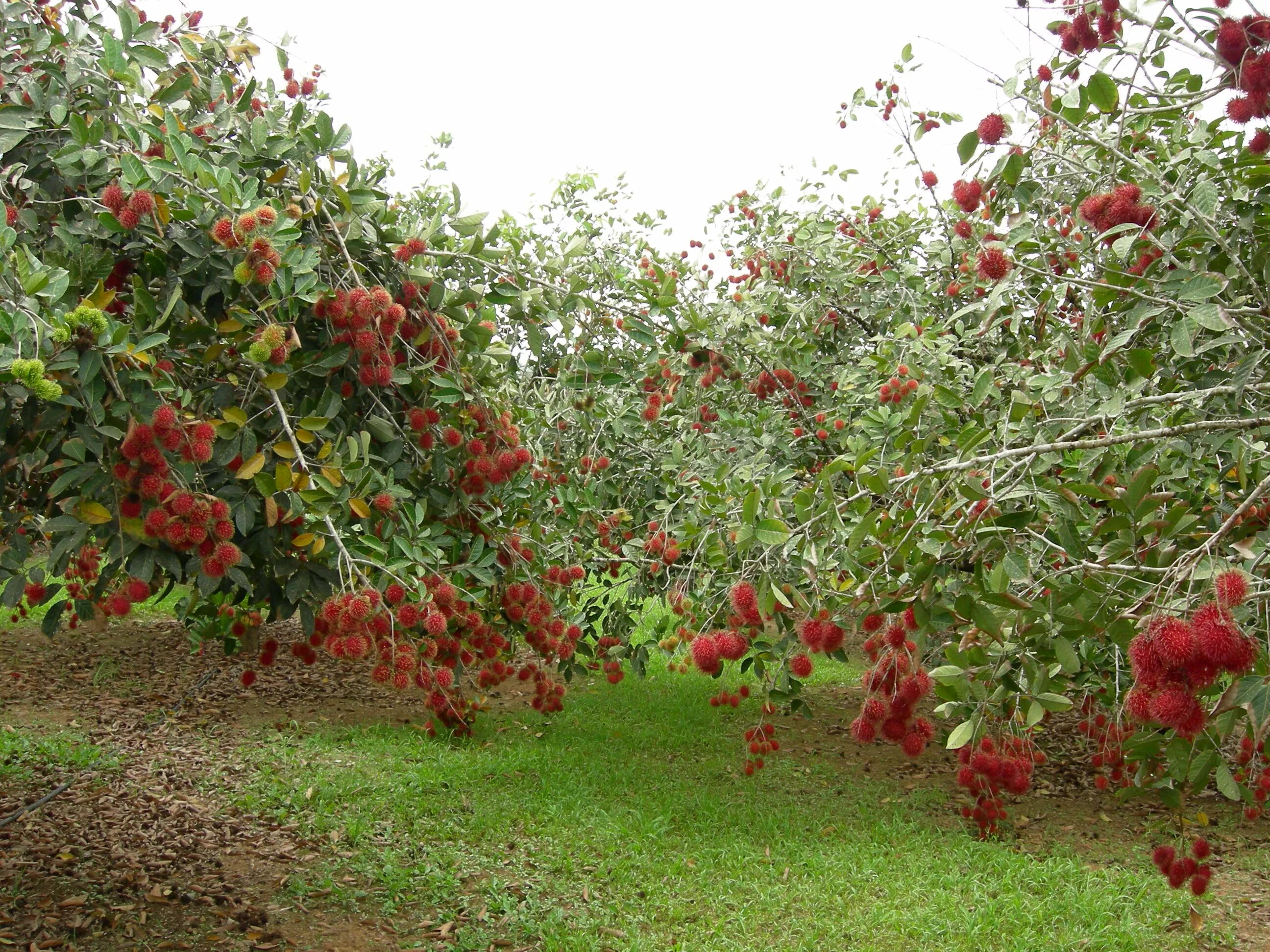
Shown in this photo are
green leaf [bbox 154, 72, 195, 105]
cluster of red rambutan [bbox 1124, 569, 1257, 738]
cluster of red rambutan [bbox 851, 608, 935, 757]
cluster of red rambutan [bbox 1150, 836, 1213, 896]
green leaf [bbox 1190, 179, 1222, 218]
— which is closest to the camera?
cluster of red rambutan [bbox 1124, 569, 1257, 738]

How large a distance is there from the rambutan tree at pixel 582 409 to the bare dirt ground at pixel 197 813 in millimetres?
1189

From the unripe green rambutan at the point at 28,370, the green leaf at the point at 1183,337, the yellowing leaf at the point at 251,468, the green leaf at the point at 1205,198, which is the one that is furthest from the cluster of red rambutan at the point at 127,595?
the green leaf at the point at 1205,198

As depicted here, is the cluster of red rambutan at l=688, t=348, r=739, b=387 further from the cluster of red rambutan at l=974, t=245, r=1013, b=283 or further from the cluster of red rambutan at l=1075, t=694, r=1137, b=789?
the cluster of red rambutan at l=1075, t=694, r=1137, b=789

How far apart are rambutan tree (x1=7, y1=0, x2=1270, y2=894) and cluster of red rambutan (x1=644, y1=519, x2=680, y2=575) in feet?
0.24

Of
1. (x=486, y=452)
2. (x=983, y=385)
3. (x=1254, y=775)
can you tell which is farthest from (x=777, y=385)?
(x=1254, y=775)

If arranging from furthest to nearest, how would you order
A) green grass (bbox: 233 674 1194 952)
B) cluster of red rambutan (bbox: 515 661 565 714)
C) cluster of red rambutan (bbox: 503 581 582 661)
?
cluster of red rambutan (bbox: 515 661 565 714) < green grass (bbox: 233 674 1194 952) < cluster of red rambutan (bbox: 503 581 582 661)

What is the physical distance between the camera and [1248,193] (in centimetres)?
247

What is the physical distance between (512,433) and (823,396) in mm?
2694

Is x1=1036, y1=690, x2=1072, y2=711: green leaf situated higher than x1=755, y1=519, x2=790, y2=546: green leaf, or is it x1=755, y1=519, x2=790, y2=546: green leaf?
x1=755, y1=519, x2=790, y2=546: green leaf

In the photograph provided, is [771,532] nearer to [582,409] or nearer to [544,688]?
[582,409]

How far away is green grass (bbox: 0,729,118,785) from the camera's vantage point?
5.21 m

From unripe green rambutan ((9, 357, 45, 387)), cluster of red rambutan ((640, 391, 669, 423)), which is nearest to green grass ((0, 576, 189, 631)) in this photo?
cluster of red rambutan ((640, 391, 669, 423))

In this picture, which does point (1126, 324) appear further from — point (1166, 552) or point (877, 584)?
point (877, 584)

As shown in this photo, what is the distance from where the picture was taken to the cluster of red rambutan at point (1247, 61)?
1.81 meters
